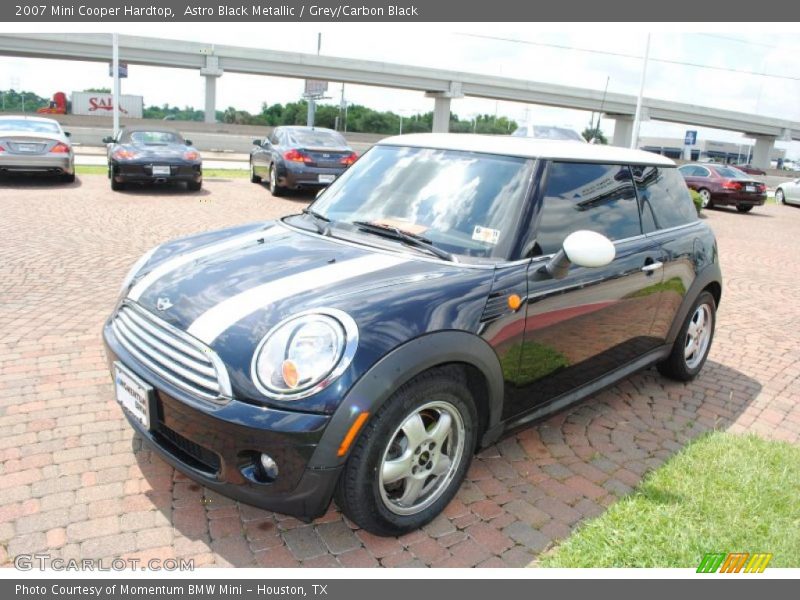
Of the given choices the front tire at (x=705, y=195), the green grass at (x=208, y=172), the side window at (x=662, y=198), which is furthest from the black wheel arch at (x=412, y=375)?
the front tire at (x=705, y=195)

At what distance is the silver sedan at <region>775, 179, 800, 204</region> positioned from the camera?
81.3ft

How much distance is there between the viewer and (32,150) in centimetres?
1312

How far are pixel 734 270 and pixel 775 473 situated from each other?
23.2 ft

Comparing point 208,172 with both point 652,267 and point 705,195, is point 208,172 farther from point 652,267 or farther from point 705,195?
point 652,267

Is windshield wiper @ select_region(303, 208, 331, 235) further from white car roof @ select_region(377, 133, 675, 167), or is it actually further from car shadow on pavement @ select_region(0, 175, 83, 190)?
car shadow on pavement @ select_region(0, 175, 83, 190)

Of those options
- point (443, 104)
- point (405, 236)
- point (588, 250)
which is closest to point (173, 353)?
point (405, 236)

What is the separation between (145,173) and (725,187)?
16.3m

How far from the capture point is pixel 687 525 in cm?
291

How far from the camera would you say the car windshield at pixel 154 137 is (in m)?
13.6

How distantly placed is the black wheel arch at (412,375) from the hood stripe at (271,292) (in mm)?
492

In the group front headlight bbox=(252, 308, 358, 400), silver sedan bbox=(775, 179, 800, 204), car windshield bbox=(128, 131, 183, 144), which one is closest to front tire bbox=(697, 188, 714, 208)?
silver sedan bbox=(775, 179, 800, 204)

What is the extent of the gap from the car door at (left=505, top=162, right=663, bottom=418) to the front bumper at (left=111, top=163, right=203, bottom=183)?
36.4ft

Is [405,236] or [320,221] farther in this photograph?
[320,221]
